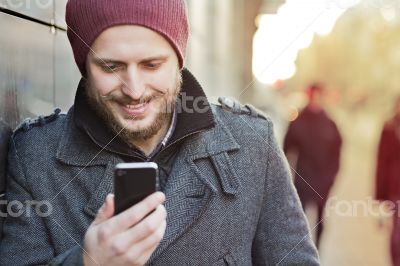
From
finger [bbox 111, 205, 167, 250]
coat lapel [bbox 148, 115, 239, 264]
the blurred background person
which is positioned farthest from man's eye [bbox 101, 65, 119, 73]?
the blurred background person

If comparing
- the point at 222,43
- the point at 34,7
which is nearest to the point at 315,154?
the point at 34,7

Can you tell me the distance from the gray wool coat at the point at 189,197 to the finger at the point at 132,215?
0.48 metres

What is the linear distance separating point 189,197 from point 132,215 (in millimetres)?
668

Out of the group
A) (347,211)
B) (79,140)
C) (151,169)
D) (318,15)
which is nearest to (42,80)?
(79,140)

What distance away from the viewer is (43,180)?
2.47m

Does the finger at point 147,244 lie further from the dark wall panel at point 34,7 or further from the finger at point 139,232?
the dark wall panel at point 34,7

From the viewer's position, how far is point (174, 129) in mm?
2619

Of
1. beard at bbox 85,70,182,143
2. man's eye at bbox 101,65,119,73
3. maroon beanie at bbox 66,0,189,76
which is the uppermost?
maroon beanie at bbox 66,0,189,76

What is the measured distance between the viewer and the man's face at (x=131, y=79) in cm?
238

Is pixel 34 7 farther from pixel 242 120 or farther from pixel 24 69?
pixel 242 120

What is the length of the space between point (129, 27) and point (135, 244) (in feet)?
2.84

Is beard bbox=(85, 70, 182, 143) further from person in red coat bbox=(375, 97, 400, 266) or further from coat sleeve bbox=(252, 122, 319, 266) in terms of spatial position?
person in red coat bbox=(375, 97, 400, 266)

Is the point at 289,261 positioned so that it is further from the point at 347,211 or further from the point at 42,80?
the point at 347,211

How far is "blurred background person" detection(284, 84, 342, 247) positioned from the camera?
678cm
